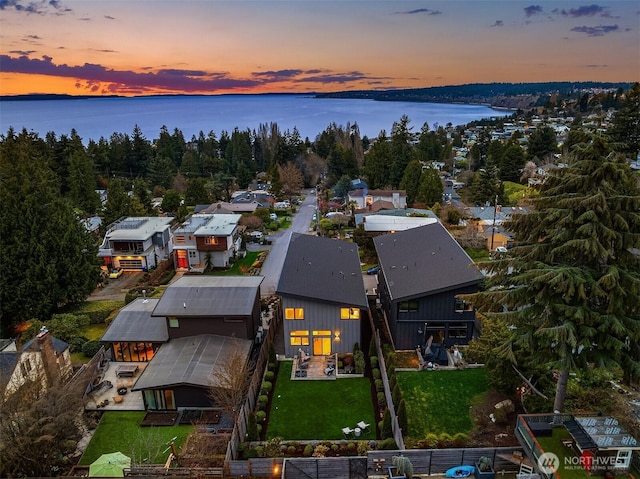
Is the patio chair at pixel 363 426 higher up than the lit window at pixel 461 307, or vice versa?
the lit window at pixel 461 307

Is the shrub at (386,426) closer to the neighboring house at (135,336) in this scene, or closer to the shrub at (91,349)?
the neighboring house at (135,336)

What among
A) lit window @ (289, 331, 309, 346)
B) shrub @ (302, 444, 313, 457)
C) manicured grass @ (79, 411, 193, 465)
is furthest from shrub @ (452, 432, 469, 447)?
manicured grass @ (79, 411, 193, 465)

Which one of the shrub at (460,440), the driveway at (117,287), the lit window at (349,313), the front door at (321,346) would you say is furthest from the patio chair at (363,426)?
the driveway at (117,287)

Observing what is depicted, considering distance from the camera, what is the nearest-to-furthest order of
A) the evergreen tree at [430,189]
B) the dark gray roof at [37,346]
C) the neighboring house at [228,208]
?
the dark gray roof at [37,346] → the evergreen tree at [430,189] → the neighboring house at [228,208]

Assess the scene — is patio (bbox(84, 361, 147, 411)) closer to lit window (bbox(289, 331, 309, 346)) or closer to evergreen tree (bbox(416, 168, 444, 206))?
lit window (bbox(289, 331, 309, 346))

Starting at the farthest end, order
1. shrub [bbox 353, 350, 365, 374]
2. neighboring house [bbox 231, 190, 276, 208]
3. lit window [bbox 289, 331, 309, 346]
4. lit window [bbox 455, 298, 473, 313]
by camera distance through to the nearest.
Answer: neighboring house [bbox 231, 190, 276, 208] → lit window [bbox 289, 331, 309, 346] → lit window [bbox 455, 298, 473, 313] → shrub [bbox 353, 350, 365, 374]

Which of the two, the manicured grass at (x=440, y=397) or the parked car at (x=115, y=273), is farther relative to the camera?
the parked car at (x=115, y=273)

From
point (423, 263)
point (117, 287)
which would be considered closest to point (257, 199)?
point (117, 287)
